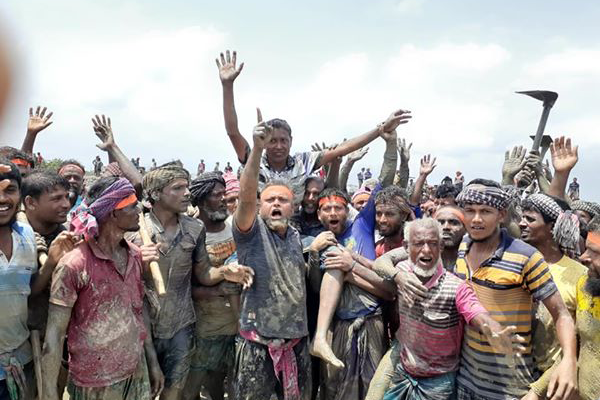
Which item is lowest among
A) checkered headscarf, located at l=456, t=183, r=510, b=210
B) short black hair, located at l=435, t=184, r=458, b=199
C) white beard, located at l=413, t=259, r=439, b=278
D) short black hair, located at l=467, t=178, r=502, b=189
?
white beard, located at l=413, t=259, r=439, b=278

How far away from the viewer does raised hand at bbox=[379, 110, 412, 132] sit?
4.68m

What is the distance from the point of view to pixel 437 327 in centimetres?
323

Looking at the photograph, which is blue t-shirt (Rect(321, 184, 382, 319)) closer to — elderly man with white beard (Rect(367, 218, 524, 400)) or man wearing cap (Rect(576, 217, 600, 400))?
elderly man with white beard (Rect(367, 218, 524, 400))

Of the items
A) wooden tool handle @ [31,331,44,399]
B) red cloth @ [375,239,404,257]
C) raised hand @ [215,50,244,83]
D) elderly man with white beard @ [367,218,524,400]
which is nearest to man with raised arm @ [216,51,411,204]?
raised hand @ [215,50,244,83]

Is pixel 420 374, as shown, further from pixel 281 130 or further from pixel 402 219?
pixel 281 130

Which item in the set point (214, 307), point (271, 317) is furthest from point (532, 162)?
point (214, 307)

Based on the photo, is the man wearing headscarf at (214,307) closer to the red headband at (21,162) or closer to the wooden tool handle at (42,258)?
the wooden tool handle at (42,258)

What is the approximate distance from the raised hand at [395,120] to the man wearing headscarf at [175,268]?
2009 millimetres

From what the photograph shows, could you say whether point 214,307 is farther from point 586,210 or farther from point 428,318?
point 586,210

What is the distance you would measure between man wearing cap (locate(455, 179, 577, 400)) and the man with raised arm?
1.70m

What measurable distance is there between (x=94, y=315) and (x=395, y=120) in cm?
315

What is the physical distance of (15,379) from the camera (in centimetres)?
301

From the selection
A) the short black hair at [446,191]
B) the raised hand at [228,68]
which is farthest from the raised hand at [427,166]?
the raised hand at [228,68]

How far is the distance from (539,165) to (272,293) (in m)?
4.09
